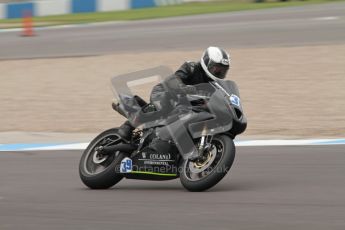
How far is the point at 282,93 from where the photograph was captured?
1507 cm

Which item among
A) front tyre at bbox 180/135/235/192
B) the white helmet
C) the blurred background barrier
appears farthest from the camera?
the blurred background barrier

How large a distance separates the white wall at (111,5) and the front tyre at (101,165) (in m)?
25.9

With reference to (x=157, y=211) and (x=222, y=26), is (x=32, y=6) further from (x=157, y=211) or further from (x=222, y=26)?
(x=157, y=211)

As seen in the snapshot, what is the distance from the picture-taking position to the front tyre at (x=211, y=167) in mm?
7324

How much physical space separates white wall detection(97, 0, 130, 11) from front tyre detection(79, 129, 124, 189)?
2595 cm

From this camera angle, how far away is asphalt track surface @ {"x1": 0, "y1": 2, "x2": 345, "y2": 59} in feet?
67.0

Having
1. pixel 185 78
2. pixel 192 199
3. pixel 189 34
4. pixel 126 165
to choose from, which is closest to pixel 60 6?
pixel 189 34

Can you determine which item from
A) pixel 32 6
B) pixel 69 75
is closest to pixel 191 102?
pixel 69 75

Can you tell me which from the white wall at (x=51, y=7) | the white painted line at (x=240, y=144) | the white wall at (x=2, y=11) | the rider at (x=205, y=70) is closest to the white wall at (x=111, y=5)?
the white wall at (x=51, y=7)

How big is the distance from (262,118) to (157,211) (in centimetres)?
661

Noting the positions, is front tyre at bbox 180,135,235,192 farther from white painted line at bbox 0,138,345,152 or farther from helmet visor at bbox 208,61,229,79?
white painted line at bbox 0,138,345,152

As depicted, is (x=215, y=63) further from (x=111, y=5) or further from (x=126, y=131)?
(x=111, y=5)

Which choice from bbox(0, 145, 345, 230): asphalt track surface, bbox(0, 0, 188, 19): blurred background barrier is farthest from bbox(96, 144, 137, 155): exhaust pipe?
bbox(0, 0, 188, 19): blurred background barrier

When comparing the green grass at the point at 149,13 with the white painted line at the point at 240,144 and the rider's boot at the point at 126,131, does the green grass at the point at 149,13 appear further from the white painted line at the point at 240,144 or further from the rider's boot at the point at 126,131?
the rider's boot at the point at 126,131
